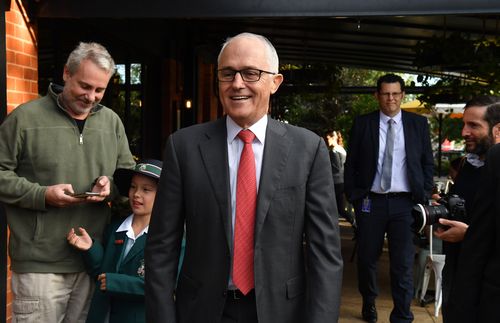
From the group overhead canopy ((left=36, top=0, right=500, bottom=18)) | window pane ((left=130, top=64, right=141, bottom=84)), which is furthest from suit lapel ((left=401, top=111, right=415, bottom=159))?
window pane ((left=130, top=64, right=141, bottom=84))

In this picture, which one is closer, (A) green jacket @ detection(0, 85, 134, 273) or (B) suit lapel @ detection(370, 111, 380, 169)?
(A) green jacket @ detection(0, 85, 134, 273)

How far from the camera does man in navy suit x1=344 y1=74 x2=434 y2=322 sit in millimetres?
5434

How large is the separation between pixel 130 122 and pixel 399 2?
431 cm

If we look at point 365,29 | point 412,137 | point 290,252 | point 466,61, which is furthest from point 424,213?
point 365,29

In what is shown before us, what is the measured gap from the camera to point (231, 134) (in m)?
2.50

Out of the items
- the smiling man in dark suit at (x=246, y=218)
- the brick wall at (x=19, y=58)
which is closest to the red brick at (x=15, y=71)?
the brick wall at (x=19, y=58)

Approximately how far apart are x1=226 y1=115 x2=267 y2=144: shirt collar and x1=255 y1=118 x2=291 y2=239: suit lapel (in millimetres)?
21

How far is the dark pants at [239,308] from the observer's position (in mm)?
2406

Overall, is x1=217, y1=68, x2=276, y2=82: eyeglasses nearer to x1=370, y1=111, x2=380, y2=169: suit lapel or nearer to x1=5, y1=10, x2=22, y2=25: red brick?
x1=5, y1=10, x2=22, y2=25: red brick

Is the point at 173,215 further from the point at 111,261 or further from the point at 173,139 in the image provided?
the point at 111,261

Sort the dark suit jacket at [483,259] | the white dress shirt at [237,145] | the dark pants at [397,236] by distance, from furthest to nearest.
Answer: the dark pants at [397,236] → the dark suit jacket at [483,259] → the white dress shirt at [237,145]

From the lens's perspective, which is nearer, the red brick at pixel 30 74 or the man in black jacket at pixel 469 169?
the man in black jacket at pixel 469 169

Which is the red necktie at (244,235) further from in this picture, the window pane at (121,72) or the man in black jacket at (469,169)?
the window pane at (121,72)

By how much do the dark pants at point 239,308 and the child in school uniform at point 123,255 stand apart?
86 centimetres
